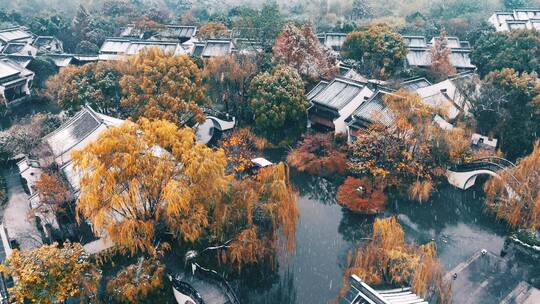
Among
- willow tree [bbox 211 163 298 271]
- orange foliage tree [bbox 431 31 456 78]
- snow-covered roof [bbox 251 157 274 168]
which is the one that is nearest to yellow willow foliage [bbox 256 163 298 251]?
willow tree [bbox 211 163 298 271]

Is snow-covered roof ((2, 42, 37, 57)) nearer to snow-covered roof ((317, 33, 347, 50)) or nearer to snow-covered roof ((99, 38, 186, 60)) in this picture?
snow-covered roof ((99, 38, 186, 60))

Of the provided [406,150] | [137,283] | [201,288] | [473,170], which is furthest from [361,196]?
[137,283]

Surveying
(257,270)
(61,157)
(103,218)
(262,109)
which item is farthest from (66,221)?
(262,109)

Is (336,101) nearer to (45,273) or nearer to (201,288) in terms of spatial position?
(201,288)

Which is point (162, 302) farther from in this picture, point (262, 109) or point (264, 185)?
point (262, 109)

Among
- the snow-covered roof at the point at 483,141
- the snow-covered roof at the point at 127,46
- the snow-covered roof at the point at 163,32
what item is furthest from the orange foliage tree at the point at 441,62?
the snow-covered roof at the point at 163,32

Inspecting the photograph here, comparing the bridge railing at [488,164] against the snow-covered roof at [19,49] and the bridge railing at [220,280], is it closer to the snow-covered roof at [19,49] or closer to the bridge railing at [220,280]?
the bridge railing at [220,280]

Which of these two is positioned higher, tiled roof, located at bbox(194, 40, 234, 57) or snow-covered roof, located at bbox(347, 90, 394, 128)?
tiled roof, located at bbox(194, 40, 234, 57)
